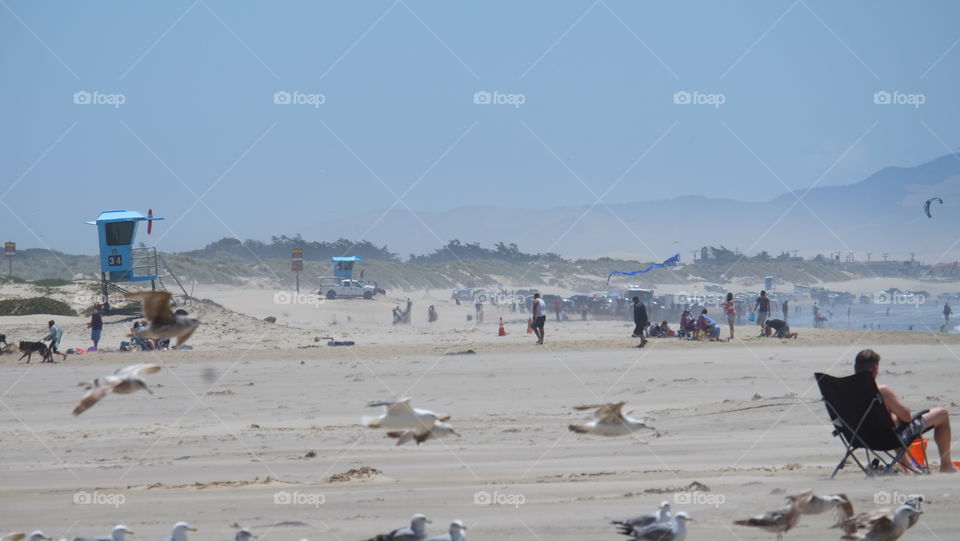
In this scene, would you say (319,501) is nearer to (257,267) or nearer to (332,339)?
(332,339)

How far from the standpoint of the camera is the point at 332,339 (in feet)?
96.9

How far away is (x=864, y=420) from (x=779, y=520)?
2.54 metres

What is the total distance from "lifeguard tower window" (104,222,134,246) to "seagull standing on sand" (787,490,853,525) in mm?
30786

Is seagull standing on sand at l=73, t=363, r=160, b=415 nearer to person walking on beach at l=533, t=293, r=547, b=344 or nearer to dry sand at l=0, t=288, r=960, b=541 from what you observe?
dry sand at l=0, t=288, r=960, b=541

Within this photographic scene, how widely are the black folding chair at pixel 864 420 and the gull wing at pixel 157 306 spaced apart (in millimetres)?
5486

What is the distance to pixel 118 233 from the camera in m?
34.7

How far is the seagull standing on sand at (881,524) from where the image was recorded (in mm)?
6594

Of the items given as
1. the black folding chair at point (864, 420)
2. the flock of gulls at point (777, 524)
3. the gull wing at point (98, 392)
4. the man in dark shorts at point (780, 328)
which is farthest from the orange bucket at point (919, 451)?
the man in dark shorts at point (780, 328)

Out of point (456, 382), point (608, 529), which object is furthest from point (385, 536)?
point (456, 382)

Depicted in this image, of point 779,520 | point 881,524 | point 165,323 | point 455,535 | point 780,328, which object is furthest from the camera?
point 780,328

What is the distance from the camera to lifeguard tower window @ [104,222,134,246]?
3456 centimetres

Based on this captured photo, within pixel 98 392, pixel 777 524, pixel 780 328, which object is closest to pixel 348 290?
pixel 780 328

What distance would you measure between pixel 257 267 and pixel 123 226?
40.2 meters

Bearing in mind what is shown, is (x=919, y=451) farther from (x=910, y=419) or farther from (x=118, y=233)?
(x=118, y=233)
